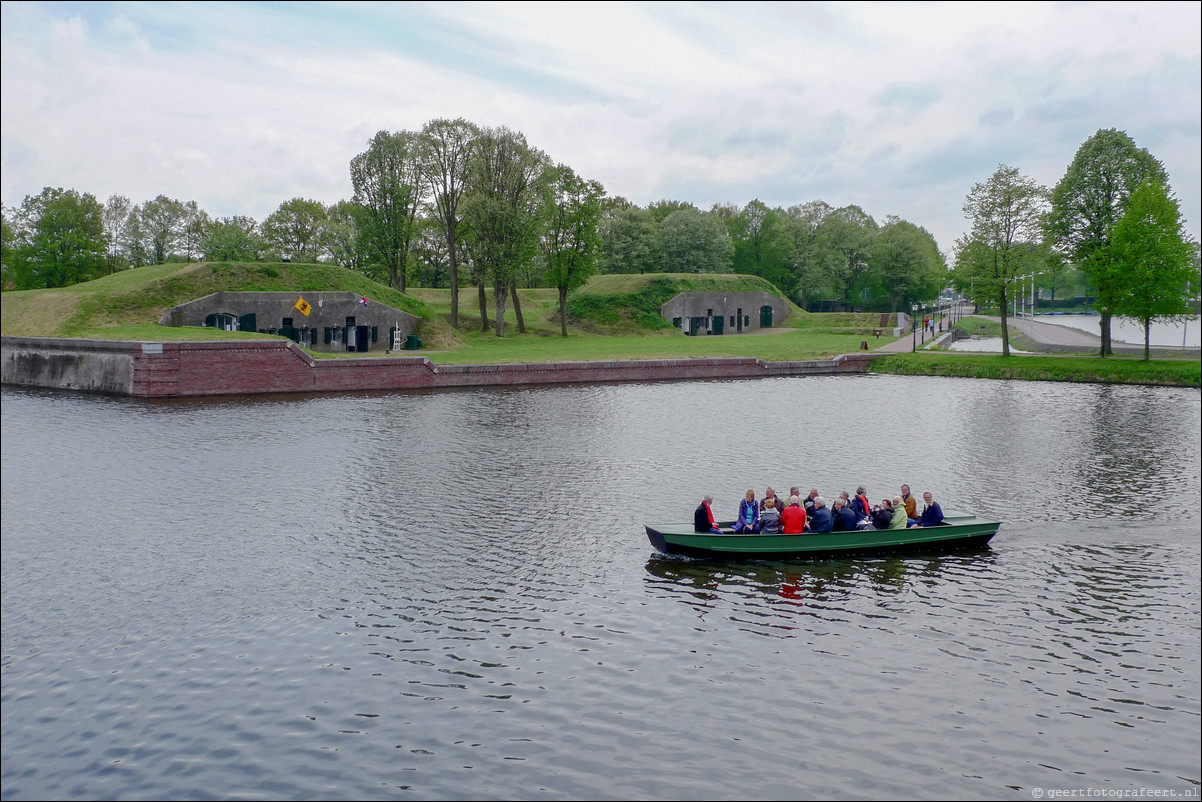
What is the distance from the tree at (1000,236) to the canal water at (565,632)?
30090 millimetres

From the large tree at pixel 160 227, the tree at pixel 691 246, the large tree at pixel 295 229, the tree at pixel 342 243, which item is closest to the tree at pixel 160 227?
the large tree at pixel 160 227

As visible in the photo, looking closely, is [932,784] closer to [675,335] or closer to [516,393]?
[516,393]

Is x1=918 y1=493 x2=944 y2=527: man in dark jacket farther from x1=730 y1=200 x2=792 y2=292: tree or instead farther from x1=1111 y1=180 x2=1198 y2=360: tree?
x1=730 y1=200 x2=792 y2=292: tree

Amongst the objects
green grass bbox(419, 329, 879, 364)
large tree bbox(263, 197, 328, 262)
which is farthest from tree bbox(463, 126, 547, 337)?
large tree bbox(263, 197, 328, 262)

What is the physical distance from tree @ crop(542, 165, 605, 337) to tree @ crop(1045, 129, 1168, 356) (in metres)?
35.1

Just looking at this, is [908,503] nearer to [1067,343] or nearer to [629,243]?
[1067,343]

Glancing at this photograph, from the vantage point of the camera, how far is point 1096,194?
58219mm

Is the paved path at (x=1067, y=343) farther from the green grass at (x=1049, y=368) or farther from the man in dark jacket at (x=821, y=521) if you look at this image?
the man in dark jacket at (x=821, y=521)

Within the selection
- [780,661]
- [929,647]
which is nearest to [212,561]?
[780,661]

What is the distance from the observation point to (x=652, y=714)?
46.2 feet

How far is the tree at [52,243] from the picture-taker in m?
77.4

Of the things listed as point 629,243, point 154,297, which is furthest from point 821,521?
point 629,243

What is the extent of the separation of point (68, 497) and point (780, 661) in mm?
21423

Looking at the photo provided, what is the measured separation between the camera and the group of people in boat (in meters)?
21.7
